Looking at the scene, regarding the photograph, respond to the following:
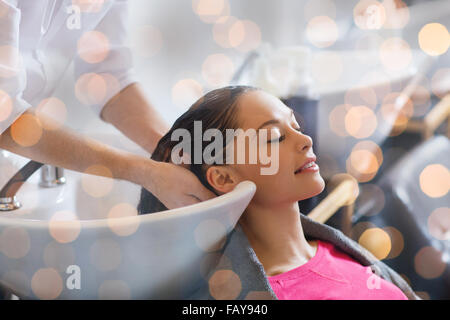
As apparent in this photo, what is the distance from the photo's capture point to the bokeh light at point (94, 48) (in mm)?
589

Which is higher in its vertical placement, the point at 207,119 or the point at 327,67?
the point at 327,67

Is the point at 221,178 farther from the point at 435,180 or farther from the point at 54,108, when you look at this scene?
the point at 435,180

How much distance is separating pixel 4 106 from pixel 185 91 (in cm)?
25

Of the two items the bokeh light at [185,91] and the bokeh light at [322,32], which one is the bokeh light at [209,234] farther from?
the bokeh light at [322,32]

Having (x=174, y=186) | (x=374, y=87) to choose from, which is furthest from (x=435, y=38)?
(x=174, y=186)

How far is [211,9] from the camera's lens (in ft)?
2.13

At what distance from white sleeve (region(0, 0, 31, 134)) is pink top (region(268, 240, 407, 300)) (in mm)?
335

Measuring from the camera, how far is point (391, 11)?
0.81 meters

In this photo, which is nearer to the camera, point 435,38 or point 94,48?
point 94,48

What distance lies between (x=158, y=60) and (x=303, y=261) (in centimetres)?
36

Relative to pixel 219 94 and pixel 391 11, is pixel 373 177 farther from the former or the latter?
pixel 219 94

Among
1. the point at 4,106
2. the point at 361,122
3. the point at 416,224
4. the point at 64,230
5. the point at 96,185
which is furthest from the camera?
the point at 361,122

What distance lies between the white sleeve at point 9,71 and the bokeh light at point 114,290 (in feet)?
0.66

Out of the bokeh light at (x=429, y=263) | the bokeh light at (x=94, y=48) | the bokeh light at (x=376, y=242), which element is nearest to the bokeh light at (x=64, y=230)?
the bokeh light at (x=94, y=48)
